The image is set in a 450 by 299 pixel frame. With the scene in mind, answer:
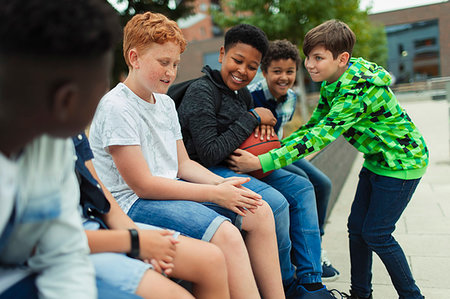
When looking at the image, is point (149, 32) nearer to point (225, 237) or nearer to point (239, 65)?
point (239, 65)

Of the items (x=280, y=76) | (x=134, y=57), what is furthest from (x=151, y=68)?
(x=280, y=76)

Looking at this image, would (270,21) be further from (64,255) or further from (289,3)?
(64,255)

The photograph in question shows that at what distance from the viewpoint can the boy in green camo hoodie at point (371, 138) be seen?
2.33 metres

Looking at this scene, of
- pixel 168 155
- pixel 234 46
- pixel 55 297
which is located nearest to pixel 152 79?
pixel 168 155

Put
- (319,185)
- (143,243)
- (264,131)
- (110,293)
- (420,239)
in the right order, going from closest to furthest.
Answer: (110,293), (143,243), (264,131), (319,185), (420,239)

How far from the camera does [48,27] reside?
0.81 metres

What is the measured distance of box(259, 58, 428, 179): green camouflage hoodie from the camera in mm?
2322

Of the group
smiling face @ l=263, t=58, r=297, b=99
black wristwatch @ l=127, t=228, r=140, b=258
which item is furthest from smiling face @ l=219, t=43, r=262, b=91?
black wristwatch @ l=127, t=228, r=140, b=258

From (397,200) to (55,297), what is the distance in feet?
6.58

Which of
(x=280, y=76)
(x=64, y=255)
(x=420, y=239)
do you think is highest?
(x=280, y=76)

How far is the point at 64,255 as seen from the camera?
42.0 inches

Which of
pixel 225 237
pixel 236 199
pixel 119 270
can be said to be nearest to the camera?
pixel 119 270

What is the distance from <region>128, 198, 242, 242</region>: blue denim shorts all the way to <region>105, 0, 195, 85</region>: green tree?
12.9m

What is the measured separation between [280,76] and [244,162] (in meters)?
1.08
